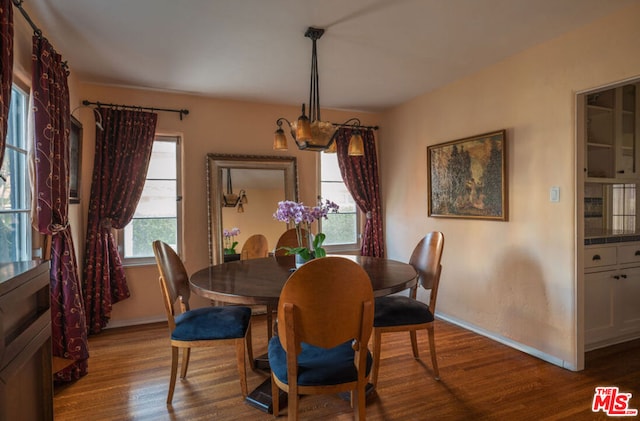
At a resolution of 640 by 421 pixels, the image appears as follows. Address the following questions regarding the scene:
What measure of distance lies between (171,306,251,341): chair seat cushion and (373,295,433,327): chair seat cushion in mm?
845

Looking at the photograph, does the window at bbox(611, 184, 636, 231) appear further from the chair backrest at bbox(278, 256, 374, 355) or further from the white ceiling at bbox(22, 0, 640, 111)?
the chair backrest at bbox(278, 256, 374, 355)

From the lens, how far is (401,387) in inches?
89.4

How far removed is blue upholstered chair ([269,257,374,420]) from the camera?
1.43m

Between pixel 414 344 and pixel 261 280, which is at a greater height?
pixel 261 280

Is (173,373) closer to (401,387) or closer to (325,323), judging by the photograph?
(325,323)

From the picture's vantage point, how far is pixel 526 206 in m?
2.77

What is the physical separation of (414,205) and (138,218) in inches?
118

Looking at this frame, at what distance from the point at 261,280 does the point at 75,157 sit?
2.18 m

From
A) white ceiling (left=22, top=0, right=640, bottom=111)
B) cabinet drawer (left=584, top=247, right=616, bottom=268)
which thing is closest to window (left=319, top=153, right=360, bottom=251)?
white ceiling (left=22, top=0, right=640, bottom=111)

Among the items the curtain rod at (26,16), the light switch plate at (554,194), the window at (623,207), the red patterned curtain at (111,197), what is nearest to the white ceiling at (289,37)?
the curtain rod at (26,16)

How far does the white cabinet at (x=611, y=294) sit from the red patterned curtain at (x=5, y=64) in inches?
143

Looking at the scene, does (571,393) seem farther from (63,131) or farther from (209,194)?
(63,131)

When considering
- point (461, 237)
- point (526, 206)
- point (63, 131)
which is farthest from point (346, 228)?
point (63, 131)

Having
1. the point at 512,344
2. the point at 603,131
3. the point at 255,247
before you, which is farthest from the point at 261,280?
the point at 603,131
